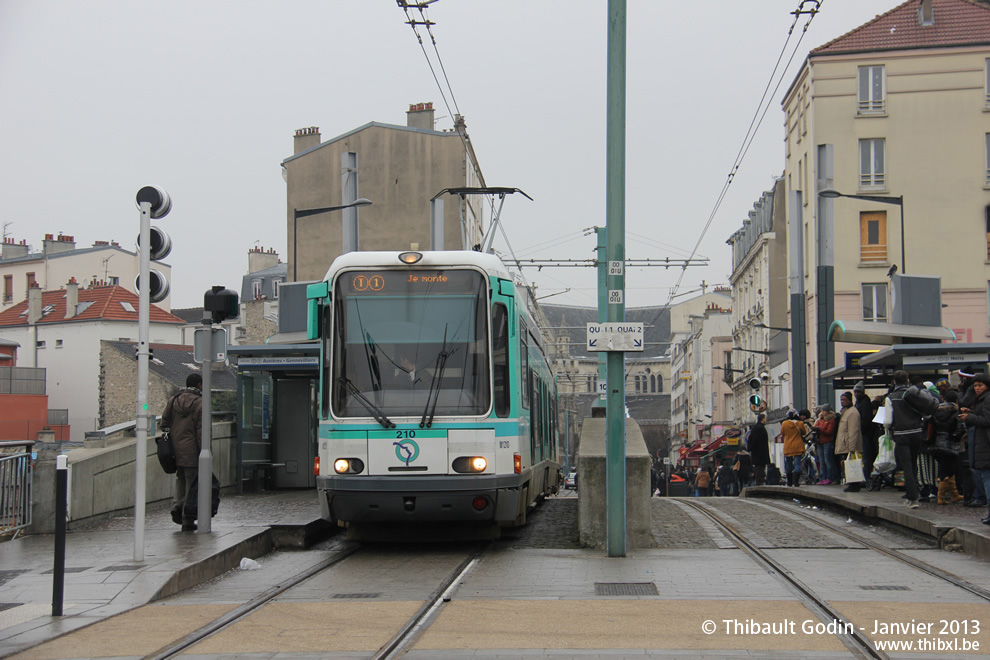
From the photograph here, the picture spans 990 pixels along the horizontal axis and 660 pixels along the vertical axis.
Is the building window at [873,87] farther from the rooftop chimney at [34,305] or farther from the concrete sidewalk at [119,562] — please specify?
the rooftop chimney at [34,305]

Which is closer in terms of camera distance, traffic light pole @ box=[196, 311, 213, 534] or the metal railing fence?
traffic light pole @ box=[196, 311, 213, 534]

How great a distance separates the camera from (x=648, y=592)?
29.4 ft

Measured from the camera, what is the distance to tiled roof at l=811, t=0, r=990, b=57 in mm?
Answer: 45250

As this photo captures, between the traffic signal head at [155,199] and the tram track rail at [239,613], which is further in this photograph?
the traffic signal head at [155,199]

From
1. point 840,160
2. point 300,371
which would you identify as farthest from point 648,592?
point 840,160

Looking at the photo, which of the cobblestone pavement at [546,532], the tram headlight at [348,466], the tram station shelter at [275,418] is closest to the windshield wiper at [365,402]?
the tram headlight at [348,466]

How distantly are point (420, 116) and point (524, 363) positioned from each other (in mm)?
38440

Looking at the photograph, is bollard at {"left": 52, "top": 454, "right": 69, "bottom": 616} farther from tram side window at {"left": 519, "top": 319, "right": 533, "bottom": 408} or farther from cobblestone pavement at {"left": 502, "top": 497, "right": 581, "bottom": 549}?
cobblestone pavement at {"left": 502, "top": 497, "right": 581, "bottom": 549}

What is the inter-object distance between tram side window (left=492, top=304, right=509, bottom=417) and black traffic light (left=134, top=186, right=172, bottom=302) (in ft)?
10.6

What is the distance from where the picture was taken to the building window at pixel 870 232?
45.1m

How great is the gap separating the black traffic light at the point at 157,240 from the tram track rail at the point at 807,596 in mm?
6168

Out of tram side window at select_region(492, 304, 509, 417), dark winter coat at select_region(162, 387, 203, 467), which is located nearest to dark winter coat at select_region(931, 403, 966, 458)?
tram side window at select_region(492, 304, 509, 417)

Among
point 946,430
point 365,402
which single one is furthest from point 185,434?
point 946,430

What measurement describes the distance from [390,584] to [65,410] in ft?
198
